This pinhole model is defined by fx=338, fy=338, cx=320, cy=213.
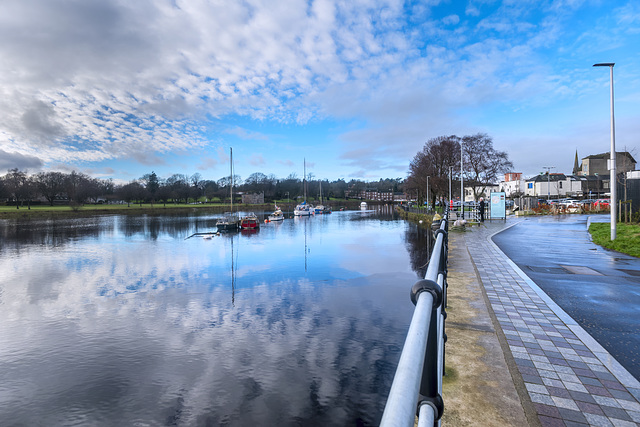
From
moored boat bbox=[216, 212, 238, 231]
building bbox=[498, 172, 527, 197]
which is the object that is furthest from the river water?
building bbox=[498, 172, 527, 197]

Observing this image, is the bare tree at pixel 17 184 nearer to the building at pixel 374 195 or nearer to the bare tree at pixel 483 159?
the bare tree at pixel 483 159

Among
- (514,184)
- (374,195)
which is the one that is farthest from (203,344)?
(374,195)

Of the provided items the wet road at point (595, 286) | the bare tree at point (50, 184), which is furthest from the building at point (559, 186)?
the bare tree at point (50, 184)

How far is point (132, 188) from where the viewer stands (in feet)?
376

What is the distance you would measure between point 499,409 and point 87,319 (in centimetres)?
1369

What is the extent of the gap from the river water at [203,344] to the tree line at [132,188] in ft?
261

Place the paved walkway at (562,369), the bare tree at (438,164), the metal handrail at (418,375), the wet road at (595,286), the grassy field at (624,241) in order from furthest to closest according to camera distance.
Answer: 1. the bare tree at (438,164)
2. the grassy field at (624,241)
3. the wet road at (595,286)
4. the paved walkway at (562,369)
5. the metal handrail at (418,375)

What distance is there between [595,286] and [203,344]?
33.4ft

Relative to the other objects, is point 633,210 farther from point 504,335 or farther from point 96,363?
point 96,363

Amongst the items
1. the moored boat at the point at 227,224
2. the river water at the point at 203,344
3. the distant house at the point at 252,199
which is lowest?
the river water at the point at 203,344

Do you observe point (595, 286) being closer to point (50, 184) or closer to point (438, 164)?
point (438, 164)

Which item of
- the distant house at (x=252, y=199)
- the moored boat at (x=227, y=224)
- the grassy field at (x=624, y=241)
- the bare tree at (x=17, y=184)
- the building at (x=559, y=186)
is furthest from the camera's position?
the distant house at (x=252, y=199)

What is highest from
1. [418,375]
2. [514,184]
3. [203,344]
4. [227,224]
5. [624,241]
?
[514,184]

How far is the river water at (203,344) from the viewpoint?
6.95 metres
